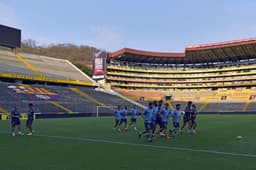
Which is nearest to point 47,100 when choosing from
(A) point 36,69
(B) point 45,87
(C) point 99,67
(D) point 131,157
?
(B) point 45,87

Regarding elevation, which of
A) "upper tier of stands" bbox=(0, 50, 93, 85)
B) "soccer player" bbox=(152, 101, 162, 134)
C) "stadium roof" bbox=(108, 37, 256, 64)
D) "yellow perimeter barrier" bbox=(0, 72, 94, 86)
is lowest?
"soccer player" bbox=(152, 101, 162, 134)

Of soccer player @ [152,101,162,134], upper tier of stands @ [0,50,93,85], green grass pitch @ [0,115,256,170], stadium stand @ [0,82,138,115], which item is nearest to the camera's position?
green grass pitch @ [0,115,256,170]

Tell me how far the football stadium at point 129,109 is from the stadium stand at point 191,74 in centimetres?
29

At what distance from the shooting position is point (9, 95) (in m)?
49.0

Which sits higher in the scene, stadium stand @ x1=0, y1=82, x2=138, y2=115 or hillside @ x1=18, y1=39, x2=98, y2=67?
hillside @ x1=18, y1=39, x2=98, y2=67

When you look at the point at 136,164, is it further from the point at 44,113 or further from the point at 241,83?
the point at 241,83

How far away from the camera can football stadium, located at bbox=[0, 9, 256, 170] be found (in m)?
11.6

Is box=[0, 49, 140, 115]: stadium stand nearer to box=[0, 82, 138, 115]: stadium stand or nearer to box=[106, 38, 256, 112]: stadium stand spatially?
box=[0, 82, 138, 115]: stadium stand

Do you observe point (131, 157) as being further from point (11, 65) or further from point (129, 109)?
point (11, 65)

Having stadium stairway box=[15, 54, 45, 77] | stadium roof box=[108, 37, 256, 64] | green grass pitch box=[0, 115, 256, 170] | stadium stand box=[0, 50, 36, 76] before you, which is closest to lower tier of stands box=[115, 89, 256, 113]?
stadium roof box=[108, 37, 256, 64]

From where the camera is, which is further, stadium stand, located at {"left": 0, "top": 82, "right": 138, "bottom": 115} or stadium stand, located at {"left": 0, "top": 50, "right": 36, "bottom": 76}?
stadium stand, located at {"left": 0, "top": 50, "right": 36, "bottom": 76}

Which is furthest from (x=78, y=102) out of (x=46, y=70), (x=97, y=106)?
(x=46, y=70)

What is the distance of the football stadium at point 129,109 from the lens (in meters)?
11.6

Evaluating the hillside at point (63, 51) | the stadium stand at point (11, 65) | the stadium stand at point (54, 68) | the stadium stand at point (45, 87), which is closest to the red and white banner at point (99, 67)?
the stadium stand at point (45, 87)
